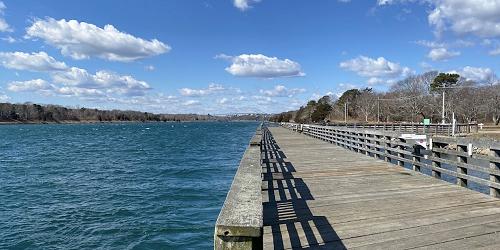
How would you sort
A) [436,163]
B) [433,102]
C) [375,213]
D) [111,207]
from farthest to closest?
[433,102], [111,207], [436,163], [375,213]

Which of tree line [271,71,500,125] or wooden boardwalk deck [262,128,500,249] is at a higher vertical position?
tree line [271,71,500,125]

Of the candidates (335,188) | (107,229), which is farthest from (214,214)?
(335,188)

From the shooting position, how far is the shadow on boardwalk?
476 cm

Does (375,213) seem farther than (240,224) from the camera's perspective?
Yes

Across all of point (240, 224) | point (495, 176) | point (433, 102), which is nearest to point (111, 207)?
point (495, 176)

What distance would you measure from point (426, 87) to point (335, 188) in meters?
92.5

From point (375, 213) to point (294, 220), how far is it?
1.26 m

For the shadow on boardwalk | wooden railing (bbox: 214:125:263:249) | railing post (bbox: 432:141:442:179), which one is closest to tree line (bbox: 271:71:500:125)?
railing post (bbox: 432:141:442:179)

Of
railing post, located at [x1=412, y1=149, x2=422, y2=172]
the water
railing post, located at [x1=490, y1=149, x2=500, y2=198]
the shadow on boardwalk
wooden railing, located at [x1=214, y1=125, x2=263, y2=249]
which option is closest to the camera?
wooden railing, located at [x1=214, y1=125, x2=263, y2=249]

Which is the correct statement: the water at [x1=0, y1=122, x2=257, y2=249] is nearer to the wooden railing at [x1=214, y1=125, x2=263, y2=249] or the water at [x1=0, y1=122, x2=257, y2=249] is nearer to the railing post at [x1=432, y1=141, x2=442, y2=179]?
the railing post at [x1=432, y1=141, x2=442, y2=179]

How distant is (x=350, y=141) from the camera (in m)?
18.5

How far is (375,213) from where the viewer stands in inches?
238

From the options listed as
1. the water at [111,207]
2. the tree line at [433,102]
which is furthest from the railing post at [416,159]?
the tree line at [433,102]

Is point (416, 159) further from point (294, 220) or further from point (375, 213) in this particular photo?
point (294, 220)
